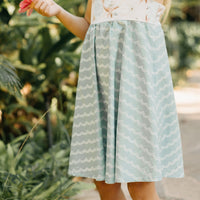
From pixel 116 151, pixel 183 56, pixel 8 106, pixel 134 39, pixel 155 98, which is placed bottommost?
pixel 183 56

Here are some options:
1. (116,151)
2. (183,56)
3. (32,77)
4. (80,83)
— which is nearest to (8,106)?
(32,77)

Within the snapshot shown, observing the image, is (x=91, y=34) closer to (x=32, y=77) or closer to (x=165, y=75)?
(x=165, y=75)

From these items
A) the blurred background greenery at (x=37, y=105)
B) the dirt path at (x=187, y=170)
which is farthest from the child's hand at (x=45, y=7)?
the dirt path at (x=187, y=170)

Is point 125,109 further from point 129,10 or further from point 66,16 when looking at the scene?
point 66,16

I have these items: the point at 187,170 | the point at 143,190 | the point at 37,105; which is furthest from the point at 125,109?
the point at 37,105

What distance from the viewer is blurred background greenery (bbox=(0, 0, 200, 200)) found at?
7.30ft

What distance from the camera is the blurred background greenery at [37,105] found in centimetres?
223

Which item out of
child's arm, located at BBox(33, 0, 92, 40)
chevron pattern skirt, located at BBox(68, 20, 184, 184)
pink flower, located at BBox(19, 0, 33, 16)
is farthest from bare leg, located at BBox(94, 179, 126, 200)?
pink flower, located at BBox(19, 0, 33, 16)

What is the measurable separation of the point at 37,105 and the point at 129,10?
211 centimetres

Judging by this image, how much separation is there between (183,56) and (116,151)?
9587mm

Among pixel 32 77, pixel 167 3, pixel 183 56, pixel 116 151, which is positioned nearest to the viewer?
pixel 116 151

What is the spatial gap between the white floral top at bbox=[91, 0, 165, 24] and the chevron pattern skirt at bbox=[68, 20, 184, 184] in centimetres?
3

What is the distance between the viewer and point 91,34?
1.49m

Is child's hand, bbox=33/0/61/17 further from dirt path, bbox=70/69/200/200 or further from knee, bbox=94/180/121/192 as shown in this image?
dirt path, bbox=70/69/200/200
